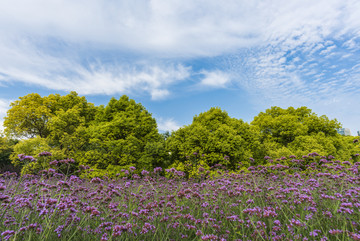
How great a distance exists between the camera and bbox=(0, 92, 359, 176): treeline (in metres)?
17.9

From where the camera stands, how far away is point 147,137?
2045cm

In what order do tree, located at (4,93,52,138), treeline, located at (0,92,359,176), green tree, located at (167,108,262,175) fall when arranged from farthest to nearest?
tree, located at (4,93,52,138)
treeline, located at (0,92,359,176)
green tree, located at (167,108,262,175)

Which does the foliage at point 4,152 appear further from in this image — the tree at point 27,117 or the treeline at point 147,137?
the tree at point 27,117

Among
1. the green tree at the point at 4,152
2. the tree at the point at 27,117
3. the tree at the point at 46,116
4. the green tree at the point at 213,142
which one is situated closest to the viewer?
the green tree at the point at 213,142

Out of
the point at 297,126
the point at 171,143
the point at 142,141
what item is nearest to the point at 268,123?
the point at 297,126

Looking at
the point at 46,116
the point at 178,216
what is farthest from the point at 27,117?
the point at 178,216

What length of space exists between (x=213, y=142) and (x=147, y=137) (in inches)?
257

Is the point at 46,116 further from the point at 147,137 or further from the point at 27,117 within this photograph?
the point at 147,137

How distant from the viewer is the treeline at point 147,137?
17.9 metres

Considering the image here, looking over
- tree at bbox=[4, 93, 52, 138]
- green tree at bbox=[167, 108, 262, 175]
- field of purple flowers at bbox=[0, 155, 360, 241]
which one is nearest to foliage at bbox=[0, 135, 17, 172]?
tree at bbox=[4, 93, 52, 138]

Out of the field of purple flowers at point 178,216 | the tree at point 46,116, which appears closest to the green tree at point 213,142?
the field of purple flowers at point 178,216

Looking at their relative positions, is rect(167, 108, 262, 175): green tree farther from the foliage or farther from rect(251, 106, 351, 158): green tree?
the foliage

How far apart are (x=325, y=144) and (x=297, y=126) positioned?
3207 millimetres

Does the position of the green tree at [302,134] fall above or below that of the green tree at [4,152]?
above
